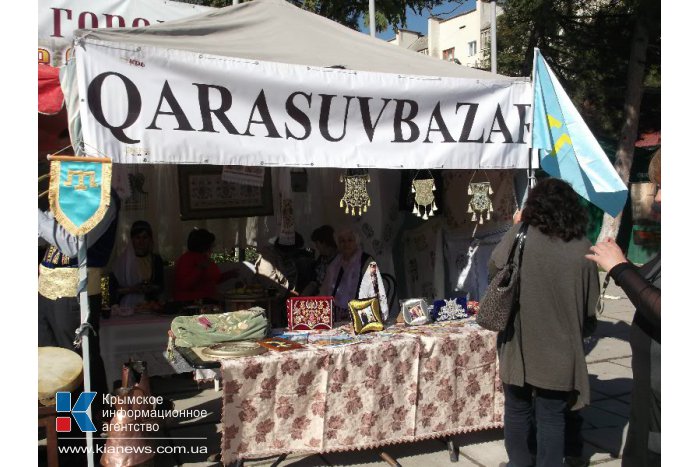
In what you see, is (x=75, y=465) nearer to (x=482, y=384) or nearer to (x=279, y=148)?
(x=279, y=148)

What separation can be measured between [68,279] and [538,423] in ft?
8.61

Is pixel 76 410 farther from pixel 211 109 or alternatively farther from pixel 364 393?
pixel 211 109

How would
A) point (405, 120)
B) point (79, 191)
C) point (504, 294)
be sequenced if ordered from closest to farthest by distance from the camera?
point (79, 191) < point (504, 294) < point (405, 120)

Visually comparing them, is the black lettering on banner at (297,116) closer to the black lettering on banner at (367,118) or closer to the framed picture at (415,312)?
the black lettering on banner at (367,118)

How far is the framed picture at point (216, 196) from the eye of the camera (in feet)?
21.9

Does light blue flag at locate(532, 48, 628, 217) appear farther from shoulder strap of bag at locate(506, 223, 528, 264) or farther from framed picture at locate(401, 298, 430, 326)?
framed picture at locate(401, 298, 430, 326)

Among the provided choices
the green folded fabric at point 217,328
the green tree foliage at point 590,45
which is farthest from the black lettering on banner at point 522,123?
the green tree foliage at point 590,45

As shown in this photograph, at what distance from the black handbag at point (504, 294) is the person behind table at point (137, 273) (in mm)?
3599

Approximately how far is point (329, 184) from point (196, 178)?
1467 millimetres

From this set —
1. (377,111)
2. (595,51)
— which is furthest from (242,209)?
(595,51)

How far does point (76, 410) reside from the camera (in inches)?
127

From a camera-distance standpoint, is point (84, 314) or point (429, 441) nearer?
point (84, 314)

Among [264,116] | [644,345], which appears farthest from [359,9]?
[644,345]

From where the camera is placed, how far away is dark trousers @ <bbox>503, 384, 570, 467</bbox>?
120 inches
